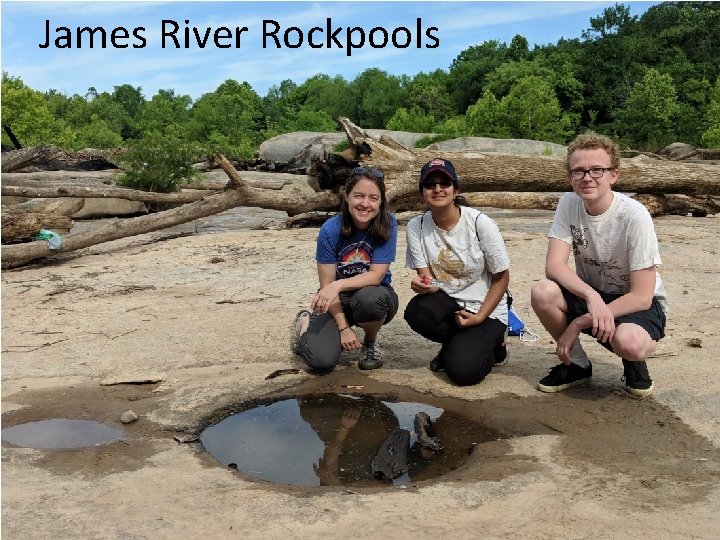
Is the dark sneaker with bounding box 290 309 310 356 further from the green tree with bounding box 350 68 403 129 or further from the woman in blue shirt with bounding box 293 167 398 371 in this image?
the green tree with bounding box 350 68 403 129

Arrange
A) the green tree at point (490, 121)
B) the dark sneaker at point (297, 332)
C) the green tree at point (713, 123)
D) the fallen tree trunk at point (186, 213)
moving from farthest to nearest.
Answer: the green tree at point (490, 121) → the green tree at point (713, 123) → the fallen tree trunk at point (186, 213) → the dark sneaker at point (297, 332)

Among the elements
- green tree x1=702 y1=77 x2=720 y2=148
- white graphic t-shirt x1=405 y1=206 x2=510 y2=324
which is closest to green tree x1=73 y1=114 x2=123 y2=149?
green tree x1=702 y1=77 x2=720 y2=148

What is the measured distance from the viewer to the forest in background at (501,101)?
33.8 m

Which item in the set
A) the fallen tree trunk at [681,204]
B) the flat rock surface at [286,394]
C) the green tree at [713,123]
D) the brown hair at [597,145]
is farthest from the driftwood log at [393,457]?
the green tree at [713,123]

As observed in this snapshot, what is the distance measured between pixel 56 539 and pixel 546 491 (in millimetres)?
1764

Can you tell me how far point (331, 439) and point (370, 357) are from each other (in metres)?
1.14

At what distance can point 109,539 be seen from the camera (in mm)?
2688

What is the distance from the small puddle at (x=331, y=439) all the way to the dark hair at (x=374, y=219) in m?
0.98

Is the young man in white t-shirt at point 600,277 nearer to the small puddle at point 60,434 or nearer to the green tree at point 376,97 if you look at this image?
the small puddle at point 60,434

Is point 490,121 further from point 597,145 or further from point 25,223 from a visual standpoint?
point 597,145

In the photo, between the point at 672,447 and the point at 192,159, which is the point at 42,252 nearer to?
the point at 192,159

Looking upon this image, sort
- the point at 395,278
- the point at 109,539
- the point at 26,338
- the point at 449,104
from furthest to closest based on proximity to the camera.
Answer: the point at 449,104 < the point at 395,278 < the point at 26,338 < the point at 109,539

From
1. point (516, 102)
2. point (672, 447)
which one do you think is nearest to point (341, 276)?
point (672, 447)

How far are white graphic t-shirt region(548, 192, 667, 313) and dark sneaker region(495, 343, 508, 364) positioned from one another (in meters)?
0.63
